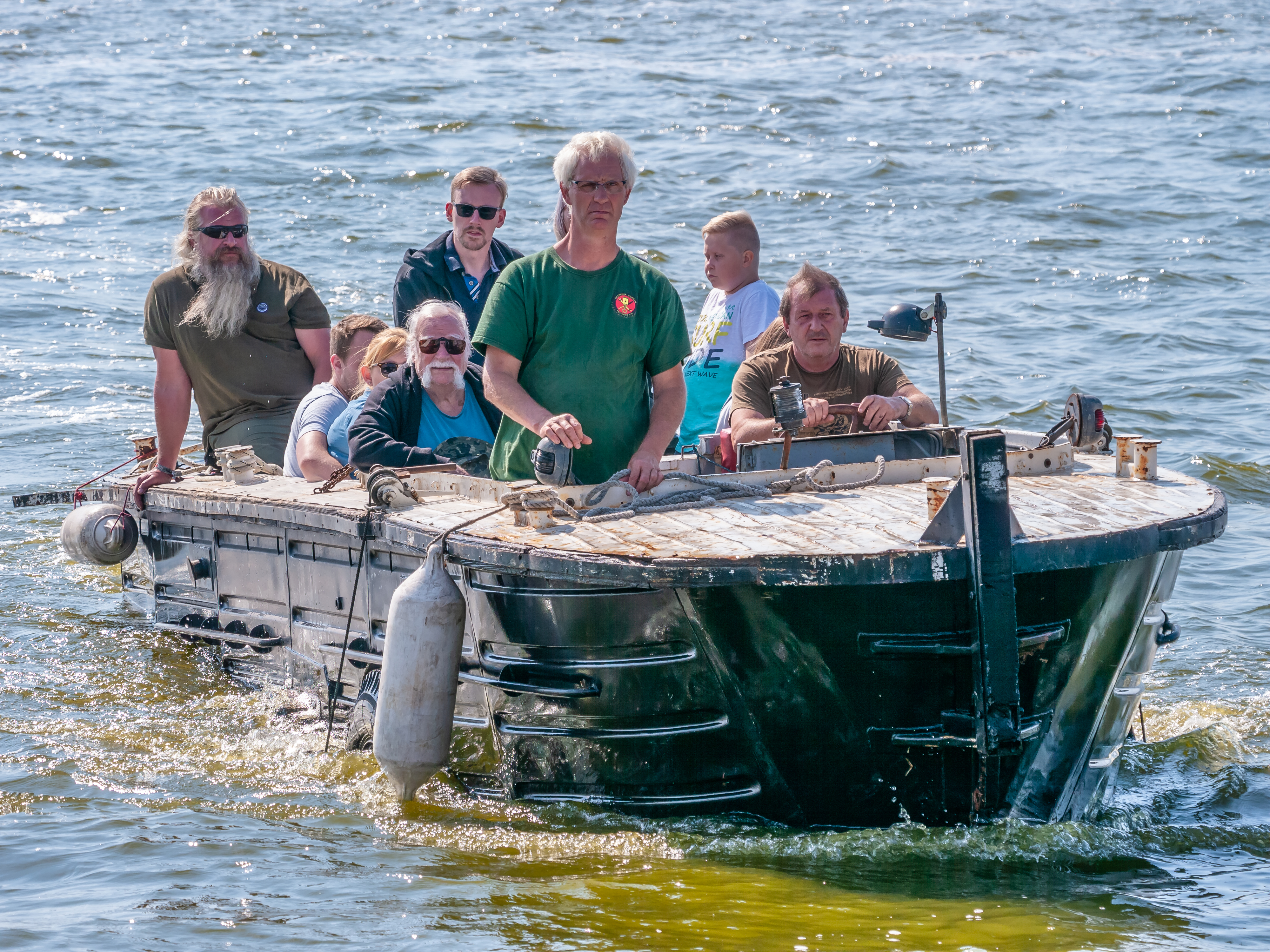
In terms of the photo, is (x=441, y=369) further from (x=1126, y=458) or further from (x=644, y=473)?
(x=1126, y=458)

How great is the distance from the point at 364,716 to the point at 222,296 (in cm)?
273

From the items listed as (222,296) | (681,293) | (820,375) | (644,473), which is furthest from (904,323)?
(681,293)

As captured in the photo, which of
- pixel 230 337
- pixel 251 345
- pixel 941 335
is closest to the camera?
pixel 941 335

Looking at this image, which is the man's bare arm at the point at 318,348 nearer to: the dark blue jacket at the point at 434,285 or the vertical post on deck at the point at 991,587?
the dark blue jacket at the point at 434,285

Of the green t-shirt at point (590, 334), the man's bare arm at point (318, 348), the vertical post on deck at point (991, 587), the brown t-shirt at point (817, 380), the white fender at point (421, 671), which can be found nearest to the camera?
the vertical post on deck at point (991, 587)

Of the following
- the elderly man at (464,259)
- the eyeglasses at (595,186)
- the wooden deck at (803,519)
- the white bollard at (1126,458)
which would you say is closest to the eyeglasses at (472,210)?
the elderly man at (464,259)

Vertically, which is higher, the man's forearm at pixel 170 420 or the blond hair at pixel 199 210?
the blond hair at pixel 199 210

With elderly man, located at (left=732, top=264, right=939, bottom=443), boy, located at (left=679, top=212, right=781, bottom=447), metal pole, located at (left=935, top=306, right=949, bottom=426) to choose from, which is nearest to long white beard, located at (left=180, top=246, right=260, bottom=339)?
boy, located at (left=679, top=212, right=781, bottom=447)

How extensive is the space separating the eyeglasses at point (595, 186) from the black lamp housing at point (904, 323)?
116 centimetres

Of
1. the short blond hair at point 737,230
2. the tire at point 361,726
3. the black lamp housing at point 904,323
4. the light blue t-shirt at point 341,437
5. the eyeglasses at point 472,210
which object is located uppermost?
the eyeglasses at point 472,210

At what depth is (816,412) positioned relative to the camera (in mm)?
5793

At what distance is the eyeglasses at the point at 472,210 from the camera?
7.12m

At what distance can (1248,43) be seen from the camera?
895 inches

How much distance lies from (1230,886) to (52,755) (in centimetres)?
432
